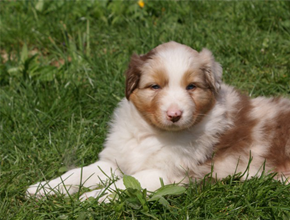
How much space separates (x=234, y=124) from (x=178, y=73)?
901 mm

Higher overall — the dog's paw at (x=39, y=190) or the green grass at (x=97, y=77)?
the green grass at (x=97, y=77)

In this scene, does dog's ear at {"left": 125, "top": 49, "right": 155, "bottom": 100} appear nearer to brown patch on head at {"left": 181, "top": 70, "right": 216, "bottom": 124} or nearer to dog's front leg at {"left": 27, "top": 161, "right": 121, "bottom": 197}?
brown patch on head at {"left": 181, "top": 70, "right": 216, "bottom": 124}

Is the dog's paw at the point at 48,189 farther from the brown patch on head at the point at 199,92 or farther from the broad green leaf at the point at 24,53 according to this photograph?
the broad green leaf at the point at 24,53

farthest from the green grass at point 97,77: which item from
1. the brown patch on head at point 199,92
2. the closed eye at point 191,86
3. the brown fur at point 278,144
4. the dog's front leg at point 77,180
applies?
the closed eye at point 191,86

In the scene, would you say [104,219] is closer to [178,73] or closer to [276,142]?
[178,73]

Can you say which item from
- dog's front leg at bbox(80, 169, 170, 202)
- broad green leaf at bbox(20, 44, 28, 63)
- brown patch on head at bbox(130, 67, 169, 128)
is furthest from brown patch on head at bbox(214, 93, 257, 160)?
broad green leaf at bbox(20, 44, 28, 63)

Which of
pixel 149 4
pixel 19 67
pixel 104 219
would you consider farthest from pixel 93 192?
pixel 149 4

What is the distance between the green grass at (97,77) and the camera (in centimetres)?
397

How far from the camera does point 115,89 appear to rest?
5844 millimetres

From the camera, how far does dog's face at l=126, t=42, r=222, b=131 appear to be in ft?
13.1

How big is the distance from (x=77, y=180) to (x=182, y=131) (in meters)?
1.15

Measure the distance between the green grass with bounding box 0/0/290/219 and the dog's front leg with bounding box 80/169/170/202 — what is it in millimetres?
198

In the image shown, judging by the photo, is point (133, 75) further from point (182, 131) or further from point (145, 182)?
point (145, 182)

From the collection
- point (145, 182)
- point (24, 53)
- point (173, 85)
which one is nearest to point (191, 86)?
point (173, 85)
